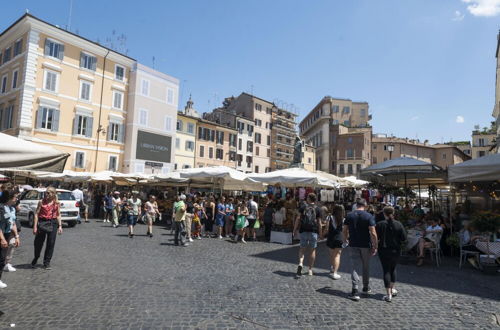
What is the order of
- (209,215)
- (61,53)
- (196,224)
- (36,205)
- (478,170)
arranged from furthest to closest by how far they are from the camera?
(61,53), (36,205), (209,215), (196,224), (478,170)

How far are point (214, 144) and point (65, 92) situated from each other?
73.3 ft

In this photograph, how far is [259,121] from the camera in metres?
60.0

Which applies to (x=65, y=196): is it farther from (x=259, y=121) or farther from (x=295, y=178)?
(x=259, y=121)

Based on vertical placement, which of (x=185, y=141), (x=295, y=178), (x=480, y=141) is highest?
(x=480, y=141)

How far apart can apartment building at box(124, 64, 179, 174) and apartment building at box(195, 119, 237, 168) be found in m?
8.57

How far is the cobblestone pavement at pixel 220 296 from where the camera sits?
459 cm

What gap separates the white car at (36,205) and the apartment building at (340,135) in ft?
176

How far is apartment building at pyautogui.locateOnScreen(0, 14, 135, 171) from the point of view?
27.1 meters

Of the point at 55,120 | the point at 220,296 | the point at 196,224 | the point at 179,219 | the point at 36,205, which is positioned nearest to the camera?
the point at 220,296

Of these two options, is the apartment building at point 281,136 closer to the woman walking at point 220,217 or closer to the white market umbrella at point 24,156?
the woman walking at point 220,217

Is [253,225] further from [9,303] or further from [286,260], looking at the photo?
[9,303]

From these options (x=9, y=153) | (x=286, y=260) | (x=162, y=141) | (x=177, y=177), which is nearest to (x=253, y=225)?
(x=286, y=260)

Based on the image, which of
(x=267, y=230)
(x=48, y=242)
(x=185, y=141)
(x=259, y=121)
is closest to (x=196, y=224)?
(x=267, y=230)

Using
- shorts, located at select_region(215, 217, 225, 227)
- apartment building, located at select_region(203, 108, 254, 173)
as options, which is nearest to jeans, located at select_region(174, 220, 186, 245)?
shorts, located at select_region(215, 217, 225, 227)
